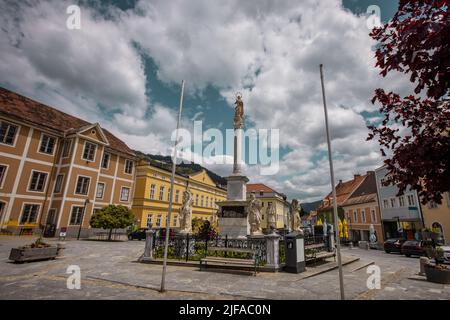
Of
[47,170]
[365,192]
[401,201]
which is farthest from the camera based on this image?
[365,192]

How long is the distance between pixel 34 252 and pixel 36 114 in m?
20.7

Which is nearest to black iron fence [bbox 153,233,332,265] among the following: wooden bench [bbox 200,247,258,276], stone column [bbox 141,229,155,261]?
stone column [bbox 141,229,155,261]

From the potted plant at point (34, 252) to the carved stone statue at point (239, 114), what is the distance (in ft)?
43.9

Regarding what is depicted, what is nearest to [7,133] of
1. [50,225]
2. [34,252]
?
[50,225]

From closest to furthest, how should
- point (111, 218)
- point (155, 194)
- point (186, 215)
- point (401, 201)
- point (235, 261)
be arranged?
point (235, 261), point (186, 215), point (111, 218), point (401, 201), point (155, 194)

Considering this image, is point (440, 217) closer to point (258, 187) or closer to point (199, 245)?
point (199, 245)

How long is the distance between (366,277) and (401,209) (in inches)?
962

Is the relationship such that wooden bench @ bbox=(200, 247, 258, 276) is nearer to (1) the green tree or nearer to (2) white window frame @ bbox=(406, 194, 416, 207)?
(1) the green tree

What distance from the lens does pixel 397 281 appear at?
8.45 m

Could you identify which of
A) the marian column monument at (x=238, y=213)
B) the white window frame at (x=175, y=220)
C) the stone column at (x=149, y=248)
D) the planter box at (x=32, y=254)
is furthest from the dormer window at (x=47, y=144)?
the marian column monument at (x=238, y=213)

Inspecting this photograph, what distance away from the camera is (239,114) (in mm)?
18781

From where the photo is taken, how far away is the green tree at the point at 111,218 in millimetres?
21172
